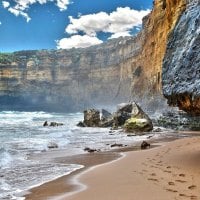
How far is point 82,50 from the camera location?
117125mm

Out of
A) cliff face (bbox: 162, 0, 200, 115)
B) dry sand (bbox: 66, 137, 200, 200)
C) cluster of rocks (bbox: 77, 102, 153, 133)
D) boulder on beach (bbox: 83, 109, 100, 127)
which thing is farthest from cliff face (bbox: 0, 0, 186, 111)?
dry sand (bbox: 66, 137, 200, 200)

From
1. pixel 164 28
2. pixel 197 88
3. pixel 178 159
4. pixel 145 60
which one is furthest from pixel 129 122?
pixel 145 60

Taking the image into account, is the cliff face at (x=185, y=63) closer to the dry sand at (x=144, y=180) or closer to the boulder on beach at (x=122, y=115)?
the dry sand at (x=144, y=180)

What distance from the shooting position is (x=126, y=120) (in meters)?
28.1

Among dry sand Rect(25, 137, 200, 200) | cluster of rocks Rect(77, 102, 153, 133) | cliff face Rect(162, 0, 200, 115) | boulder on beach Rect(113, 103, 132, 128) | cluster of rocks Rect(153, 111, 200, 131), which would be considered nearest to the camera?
dry sand Rect(25, 137, 200, 200)

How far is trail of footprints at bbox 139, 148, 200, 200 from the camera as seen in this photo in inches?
232

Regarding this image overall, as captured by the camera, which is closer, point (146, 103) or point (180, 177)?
point (180, 177)

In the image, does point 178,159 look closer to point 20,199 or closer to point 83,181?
point 83,181

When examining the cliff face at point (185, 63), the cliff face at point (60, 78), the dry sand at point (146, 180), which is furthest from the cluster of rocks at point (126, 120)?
the cliff face at point (60, 78)

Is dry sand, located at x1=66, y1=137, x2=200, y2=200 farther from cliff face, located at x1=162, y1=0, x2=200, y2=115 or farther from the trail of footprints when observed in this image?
cliff face, located at x1=162, y1=0, x2=200, y2=115

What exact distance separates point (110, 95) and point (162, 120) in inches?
3028

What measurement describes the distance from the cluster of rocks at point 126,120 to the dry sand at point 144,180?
14.1 metres

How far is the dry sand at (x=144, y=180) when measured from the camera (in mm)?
6047

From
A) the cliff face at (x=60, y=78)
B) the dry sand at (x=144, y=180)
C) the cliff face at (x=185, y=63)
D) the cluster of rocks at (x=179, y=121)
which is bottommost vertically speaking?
the dry sand at (x=144, y=180)
